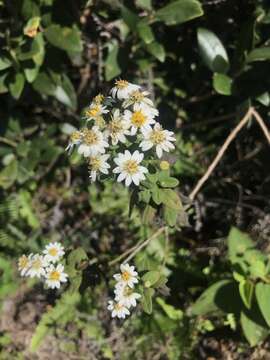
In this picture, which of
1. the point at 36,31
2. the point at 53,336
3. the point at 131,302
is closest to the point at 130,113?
the point at 131,302

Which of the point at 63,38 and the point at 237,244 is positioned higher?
the point at 63,38

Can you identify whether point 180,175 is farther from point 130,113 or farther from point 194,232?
point 130,113

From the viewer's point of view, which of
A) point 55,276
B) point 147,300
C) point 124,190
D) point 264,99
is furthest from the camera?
point 124,190

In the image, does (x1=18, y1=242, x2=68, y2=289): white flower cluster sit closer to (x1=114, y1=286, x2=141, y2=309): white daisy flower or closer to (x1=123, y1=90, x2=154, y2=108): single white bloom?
(x1=114, y1=286, x2=141, y2=309): white daisy flower

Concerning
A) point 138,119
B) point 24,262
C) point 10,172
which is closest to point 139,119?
point 138,119

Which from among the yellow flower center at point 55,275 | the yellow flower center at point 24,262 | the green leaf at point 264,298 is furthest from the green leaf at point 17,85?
the green leaf at point 264,298

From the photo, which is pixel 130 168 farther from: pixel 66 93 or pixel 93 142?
pixel 66 93

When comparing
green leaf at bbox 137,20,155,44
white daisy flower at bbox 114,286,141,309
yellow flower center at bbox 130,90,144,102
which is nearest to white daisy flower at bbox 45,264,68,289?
white daisy flower at bbox 114,286,141,309
